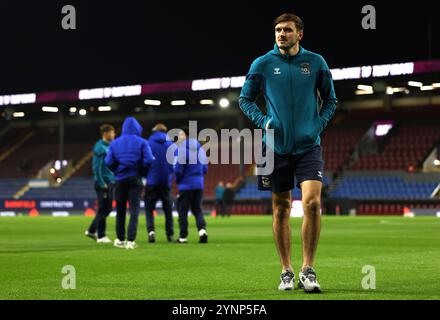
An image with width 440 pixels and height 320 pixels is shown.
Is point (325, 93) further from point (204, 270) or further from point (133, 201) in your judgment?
point (133, 201)

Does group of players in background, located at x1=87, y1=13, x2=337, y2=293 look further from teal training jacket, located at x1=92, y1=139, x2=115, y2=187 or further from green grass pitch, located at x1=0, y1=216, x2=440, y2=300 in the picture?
teal training jacket, located at x1=92, y1=139, x2=115, y2=187

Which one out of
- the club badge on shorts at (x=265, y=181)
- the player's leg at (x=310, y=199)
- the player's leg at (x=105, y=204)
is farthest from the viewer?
the player's leg at (x=105, y=204)

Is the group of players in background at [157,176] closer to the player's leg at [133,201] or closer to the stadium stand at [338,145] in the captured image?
the player's leg at [133,201]

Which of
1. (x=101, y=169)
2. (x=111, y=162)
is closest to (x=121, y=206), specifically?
(x=111, y=162)

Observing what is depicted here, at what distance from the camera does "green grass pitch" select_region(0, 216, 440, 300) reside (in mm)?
7578

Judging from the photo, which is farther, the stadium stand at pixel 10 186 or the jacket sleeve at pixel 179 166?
the stadium stand at pixel 10 186

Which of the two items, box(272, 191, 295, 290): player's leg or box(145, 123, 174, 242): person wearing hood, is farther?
box(145, 123, 174, 242): person wearing hood

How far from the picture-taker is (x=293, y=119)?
7.73 metres

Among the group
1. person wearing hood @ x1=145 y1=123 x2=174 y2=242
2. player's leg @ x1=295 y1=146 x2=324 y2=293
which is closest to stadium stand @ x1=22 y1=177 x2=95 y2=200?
person wearing hood @ x1=145 y1=123 x2=174 y2=242

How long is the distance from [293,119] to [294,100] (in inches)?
7.0

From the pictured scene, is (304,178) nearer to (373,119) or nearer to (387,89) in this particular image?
(387,89)

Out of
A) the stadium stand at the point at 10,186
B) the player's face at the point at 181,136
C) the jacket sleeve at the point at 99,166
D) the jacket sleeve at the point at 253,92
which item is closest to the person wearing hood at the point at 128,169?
the player's face at the point at 181,136

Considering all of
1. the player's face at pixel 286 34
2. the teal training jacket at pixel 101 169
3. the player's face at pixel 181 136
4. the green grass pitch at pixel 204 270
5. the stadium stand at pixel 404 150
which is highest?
the stadium stand at pixel 404 150

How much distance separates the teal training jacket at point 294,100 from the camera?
770 centimetres
